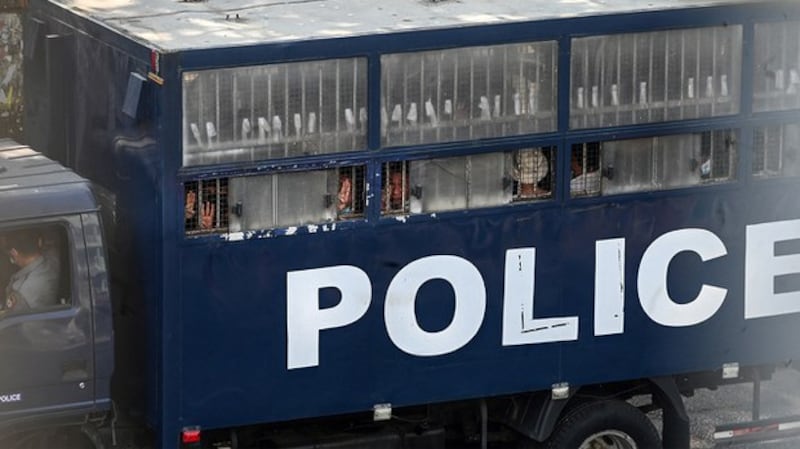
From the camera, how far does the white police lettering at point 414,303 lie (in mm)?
10875

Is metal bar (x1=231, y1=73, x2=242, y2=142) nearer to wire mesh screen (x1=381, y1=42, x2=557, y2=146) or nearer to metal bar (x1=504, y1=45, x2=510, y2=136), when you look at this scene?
wire mesh screen (x1=381, y1=42, x2=557, y2=146)

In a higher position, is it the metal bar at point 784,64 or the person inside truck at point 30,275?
the metal bar at point 784,64

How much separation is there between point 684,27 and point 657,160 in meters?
0.78

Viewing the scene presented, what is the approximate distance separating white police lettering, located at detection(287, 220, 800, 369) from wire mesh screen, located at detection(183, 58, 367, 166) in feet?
2.32

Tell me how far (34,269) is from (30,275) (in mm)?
39

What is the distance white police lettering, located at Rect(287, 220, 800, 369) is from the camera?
10680mm

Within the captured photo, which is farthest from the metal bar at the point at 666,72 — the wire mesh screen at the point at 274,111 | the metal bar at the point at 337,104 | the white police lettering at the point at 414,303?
the metal bar at the point at 337,104

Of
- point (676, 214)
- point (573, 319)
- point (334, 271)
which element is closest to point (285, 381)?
point (334, 271)

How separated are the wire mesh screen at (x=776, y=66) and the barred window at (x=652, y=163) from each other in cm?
33

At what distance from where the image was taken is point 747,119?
1166 centimetres

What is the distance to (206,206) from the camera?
10.4 m

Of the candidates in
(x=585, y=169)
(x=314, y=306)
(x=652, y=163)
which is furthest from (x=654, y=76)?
(x=314, y=306)

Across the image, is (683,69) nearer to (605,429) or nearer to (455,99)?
(455,99)

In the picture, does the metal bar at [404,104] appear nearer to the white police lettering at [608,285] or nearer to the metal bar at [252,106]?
the metal bar at [252,106]
